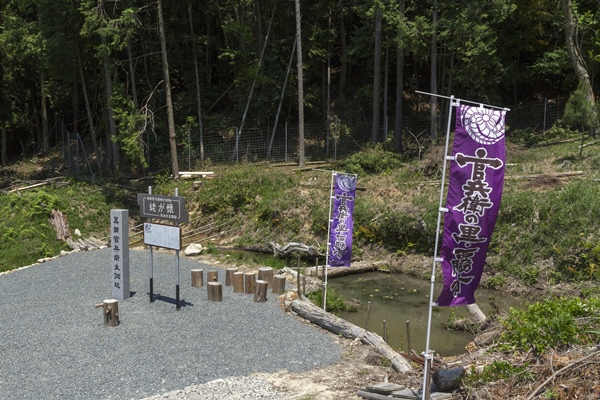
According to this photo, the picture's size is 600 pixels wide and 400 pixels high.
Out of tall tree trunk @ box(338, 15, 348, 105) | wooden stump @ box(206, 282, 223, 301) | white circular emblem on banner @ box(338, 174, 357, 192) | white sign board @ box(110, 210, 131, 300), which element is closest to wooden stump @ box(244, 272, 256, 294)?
wooden stump @ box(206, 282, 223, 301)

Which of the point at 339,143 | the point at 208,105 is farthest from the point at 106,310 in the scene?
the point at 208,105

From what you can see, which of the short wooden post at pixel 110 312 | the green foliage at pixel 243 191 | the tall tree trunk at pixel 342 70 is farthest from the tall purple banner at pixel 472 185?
the tall tree trunk at pixel 342 70

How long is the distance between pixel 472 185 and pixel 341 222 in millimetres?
6416

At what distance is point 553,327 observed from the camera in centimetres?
737

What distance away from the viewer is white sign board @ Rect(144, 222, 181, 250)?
11.9 meters

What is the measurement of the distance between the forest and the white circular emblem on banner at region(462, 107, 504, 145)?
51.3 ft

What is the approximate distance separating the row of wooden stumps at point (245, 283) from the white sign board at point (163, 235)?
4.24 feet

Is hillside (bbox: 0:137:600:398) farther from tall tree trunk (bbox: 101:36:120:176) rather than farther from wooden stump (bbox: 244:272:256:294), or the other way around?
wooden stump (bbox: 244:272:256:294)

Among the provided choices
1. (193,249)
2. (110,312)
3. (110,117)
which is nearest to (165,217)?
(110,312)

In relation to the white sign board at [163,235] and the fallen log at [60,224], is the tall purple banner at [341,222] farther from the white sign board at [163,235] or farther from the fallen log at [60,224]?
the fallen log at [60,224]

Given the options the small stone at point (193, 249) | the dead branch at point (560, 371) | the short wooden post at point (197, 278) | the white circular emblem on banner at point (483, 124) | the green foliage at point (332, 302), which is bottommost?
the small stone at point (193, 249)

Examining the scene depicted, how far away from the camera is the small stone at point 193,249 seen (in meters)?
18.5

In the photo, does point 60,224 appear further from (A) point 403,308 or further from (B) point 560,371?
(B) point 560,371

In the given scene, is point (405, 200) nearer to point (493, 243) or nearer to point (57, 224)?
point (493, 243)
